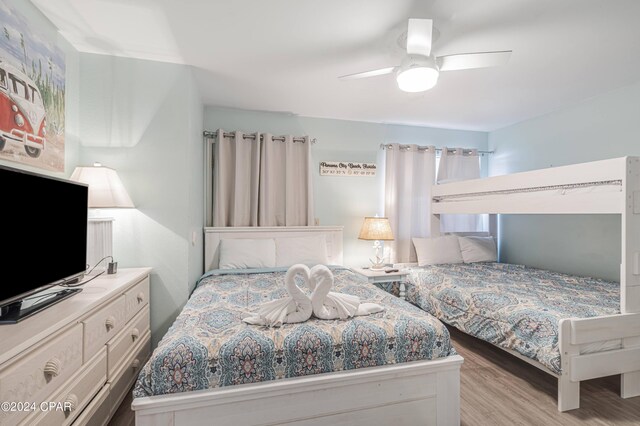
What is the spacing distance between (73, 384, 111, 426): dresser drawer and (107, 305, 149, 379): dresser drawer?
0.11 meters

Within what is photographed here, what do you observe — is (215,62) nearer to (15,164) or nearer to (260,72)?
(260,72)

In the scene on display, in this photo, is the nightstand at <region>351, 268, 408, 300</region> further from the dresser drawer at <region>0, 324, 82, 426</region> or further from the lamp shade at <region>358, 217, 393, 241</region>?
the dresser drawer at <region>0, 324, 82, 426</region>

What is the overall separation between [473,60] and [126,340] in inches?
107

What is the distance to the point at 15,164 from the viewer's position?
1562 millimetres

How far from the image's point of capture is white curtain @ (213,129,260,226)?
3320 mm

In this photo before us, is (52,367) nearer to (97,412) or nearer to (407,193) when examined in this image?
(97,412)

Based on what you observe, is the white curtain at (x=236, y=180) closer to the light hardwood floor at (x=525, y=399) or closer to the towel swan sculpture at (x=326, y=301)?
the towel swan sculpture at (x=326, y=301)

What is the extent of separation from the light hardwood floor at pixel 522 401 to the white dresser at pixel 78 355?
345 mm

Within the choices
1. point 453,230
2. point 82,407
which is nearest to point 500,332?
point 453,230

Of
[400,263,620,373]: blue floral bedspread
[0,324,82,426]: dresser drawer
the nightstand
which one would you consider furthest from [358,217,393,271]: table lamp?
[0,324,82,426]: dresser drawer

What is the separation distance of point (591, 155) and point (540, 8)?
2.13 metres

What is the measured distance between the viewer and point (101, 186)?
1952 millimetres

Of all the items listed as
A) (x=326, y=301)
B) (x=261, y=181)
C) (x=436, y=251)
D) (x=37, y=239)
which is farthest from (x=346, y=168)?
(x=37, y=239)

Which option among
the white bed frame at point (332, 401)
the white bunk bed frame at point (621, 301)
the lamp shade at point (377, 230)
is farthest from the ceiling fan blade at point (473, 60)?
the lamp shade at point (377, 230)
